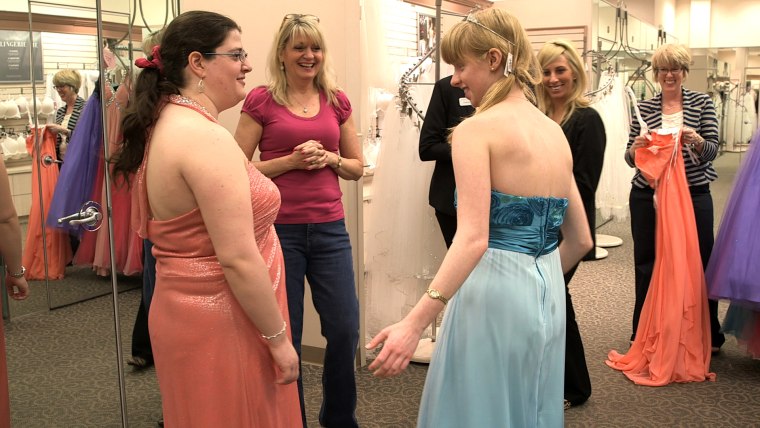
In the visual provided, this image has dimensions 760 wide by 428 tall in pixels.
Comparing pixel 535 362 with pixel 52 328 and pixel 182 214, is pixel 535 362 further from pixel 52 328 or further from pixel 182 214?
pixel 52 328

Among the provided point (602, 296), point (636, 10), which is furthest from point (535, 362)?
point (636, 10)

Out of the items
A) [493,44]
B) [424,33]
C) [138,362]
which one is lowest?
[138,362]

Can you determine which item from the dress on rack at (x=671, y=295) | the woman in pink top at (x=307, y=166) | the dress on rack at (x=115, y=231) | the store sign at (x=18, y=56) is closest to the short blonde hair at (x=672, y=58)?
the dress on rack at (x=671, y=295)

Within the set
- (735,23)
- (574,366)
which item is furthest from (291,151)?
(735,23)

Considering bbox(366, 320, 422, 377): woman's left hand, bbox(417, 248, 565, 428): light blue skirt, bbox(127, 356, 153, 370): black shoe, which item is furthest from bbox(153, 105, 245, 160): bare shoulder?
bbox(127, 356, 153, 370): black shoe

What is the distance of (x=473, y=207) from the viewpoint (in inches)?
67.3

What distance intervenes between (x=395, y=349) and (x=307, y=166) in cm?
125

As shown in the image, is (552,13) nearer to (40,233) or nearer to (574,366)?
(574,366)

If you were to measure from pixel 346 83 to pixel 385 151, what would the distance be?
56 cm

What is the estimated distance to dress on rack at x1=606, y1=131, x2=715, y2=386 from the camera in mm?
3826

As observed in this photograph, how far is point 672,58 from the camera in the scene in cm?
400

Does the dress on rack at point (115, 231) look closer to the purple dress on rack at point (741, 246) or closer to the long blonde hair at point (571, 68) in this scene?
the long blonde hair at point (571, 68)

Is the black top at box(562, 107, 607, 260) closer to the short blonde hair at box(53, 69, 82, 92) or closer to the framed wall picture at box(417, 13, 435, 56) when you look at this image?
the framed wall picture at box(417, 13, 435, 56)

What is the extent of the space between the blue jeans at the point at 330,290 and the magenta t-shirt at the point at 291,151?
48 millimetres
